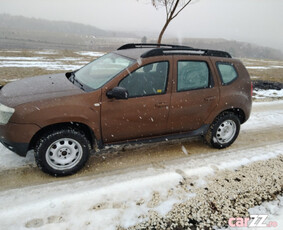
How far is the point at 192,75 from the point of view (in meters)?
4.11

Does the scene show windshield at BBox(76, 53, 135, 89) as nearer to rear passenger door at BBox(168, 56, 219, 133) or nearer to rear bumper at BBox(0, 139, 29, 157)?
rear passenger door at BBox(168, 56, 219, 133)

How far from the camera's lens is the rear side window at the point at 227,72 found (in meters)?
4.40

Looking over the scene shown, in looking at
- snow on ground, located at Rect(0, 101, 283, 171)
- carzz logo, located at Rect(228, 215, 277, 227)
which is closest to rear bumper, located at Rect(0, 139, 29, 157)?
snow on ground, located at Rect(0, 101, 283, 171)

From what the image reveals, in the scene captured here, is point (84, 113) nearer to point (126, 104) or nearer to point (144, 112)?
point (126, 104)

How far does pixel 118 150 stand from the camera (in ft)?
14.5

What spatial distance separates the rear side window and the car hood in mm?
2570

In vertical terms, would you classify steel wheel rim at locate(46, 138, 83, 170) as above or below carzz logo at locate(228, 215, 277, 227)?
above

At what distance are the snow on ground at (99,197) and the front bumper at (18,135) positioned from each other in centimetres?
59

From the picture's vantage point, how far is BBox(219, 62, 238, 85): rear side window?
4.40m

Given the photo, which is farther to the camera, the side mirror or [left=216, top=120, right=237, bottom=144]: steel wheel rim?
[left=216, top=120, right=237, bottom=144]: steel wheel rim

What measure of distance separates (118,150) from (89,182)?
108cm

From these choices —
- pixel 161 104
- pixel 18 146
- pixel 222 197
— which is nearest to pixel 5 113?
pixel 18 146

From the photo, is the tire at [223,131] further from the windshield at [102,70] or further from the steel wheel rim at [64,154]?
the steel wheel rim at [64,154]

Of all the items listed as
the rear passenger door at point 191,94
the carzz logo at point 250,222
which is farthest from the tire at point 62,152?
→ the carzz logo at point 250,222
